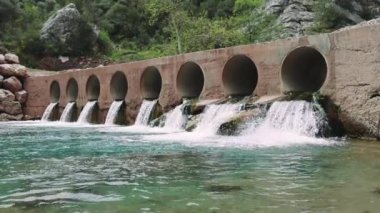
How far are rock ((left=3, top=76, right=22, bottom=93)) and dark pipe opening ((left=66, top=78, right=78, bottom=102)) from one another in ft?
11.9

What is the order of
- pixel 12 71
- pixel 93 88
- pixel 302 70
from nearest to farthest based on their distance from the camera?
pixel 302 70 → pixel 93 88 → pixel 12 71

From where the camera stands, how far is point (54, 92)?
25953 mm

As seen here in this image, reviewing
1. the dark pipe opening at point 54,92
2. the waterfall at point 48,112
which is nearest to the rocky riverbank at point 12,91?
the dark pipe opening at point 54,92

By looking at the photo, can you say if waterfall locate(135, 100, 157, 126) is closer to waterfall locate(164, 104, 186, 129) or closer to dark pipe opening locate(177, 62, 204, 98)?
dark pipe opening locate(177, 62, 204, 98)

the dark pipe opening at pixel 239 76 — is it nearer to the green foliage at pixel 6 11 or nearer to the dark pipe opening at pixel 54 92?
the dark pipe opening at pixel 54 92

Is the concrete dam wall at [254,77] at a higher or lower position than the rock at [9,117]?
higher

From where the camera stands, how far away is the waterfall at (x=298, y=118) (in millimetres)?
11102

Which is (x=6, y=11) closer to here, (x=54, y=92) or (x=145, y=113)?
(x=54, y=92)

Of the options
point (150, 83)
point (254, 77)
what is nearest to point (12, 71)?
point (150, 83)

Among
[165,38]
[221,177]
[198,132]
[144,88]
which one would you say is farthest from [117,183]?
[165,38]

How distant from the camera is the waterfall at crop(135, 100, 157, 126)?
1736 cm

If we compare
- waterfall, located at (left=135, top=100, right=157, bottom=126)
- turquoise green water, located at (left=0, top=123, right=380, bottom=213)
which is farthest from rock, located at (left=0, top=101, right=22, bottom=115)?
turquoise green water, located at (left=0, top=123, right=380, bottom=213)

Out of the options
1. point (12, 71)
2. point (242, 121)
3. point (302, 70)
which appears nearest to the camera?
point (242, 121)

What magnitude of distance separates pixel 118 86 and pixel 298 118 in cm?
1136
